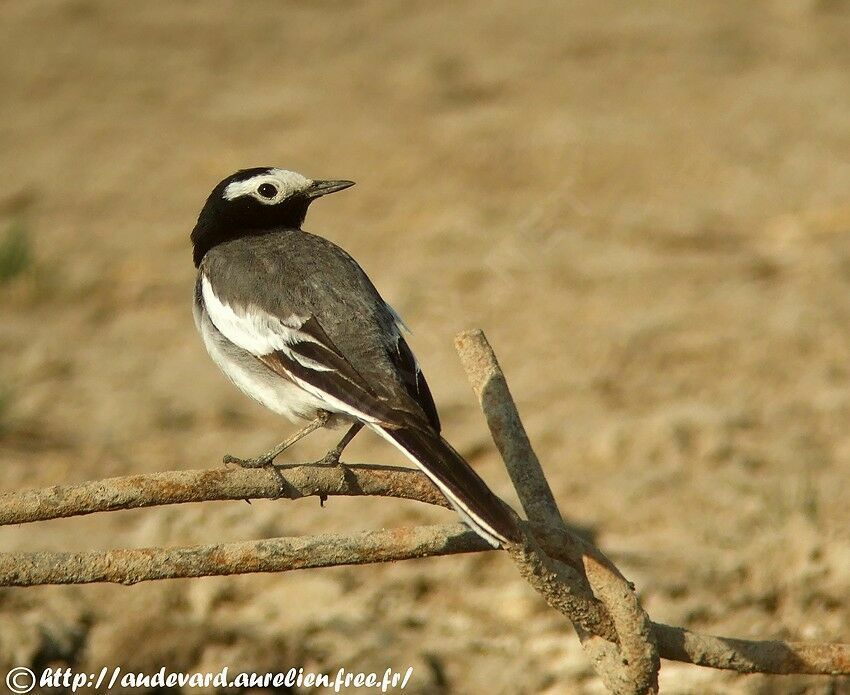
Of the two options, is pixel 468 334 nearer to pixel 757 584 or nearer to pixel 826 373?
pixel 757 584

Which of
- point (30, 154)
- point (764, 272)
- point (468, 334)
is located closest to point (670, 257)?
point (764, 272)

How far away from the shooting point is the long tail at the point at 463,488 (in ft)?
10.9

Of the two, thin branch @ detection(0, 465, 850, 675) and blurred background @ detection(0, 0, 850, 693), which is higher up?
thin branch @ detection(0, 465, 850, 675)

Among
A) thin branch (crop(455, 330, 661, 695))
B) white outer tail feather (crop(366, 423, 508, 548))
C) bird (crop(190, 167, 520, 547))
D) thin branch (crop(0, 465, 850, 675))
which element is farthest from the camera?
bird (crop(190, 167, 520, 547))

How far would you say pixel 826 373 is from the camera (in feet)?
27.7

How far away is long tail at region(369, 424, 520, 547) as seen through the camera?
10.9 ft

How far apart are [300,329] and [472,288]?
16.5 ft

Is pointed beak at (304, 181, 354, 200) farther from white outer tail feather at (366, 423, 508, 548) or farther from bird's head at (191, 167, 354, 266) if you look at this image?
white outer tail feather at (366, 423, 508, 548)

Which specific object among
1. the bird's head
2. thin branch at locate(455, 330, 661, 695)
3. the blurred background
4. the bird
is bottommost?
the blurred background

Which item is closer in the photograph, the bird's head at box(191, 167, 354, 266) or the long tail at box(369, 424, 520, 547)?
the long tail at box(369, 424, 520, 547)

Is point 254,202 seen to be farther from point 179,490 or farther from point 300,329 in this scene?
point 179,490

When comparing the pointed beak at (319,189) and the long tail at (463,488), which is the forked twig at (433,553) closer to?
the long tail at (463,488)

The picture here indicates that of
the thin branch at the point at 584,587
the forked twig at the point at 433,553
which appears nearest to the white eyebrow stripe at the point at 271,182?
the forked twig at the point at 433,553

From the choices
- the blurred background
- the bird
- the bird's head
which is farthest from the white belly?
the blurred background
